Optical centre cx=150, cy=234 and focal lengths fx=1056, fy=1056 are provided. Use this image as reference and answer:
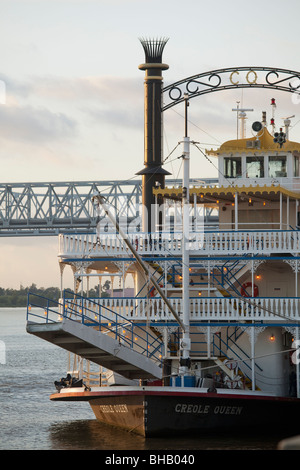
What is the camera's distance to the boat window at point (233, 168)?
1510 inches

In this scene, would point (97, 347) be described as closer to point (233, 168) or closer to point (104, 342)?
point (104, 342)

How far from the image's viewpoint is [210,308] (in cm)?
3425

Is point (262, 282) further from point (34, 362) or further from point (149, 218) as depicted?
point (34, 362)

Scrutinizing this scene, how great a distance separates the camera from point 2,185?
472 ft

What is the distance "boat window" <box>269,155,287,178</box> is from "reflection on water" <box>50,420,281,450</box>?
391 inches

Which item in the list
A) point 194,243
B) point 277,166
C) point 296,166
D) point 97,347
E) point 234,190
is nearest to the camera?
point 97,347

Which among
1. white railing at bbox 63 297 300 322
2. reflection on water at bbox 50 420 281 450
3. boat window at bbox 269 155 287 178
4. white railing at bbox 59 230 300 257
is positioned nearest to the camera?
reflection on water at bbox 50 420 281 450

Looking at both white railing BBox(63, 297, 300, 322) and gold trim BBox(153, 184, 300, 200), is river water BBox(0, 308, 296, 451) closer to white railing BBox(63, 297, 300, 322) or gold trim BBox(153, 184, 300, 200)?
white railing BBox(63, 297, 300, 322)

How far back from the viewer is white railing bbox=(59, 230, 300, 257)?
3406 centimetres

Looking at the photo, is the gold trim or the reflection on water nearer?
the reflection on water

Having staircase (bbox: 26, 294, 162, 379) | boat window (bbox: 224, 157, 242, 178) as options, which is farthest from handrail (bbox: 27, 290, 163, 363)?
boat window (bbox: 224, 157, 242, 178)

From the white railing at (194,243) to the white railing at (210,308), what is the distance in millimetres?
1564

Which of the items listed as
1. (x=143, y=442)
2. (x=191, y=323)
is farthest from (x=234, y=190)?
(x=143, y=442)

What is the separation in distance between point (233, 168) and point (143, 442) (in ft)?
37.2
